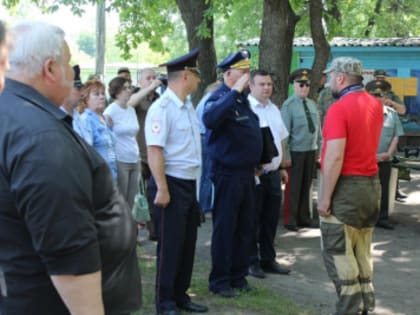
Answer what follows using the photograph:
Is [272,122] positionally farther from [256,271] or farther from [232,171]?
[256,271]

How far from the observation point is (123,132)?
21.6ft

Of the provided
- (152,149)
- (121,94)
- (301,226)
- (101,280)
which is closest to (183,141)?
(152,149)

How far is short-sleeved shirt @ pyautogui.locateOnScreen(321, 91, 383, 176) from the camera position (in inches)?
187

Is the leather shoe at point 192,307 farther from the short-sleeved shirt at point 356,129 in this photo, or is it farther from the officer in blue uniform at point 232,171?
the short-sleeved shirt at point 356,129

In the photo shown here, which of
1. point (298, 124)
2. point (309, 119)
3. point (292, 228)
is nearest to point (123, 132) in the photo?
point (298, 124)

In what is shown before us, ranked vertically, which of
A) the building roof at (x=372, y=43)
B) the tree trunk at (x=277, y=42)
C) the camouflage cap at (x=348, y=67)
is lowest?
the camouflage cap at (x=348, y=67)

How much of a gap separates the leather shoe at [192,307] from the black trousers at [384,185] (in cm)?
427

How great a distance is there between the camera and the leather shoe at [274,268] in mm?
6363

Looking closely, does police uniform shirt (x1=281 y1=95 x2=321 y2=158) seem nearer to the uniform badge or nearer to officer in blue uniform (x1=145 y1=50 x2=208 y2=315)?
officer in blue uniform (x1=145 y1=50 x2=208 y2=315)

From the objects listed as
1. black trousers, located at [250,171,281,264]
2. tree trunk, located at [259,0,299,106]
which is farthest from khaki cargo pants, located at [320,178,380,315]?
tree trunk, located at [259,0,299,106]

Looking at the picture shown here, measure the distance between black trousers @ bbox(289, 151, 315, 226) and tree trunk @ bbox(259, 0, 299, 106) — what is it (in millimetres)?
1183

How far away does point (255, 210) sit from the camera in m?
6.03

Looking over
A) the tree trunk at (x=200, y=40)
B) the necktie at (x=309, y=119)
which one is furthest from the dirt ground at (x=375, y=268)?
the tree trunk at (x=200, y=40)

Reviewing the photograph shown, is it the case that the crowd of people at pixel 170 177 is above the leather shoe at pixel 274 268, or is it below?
above
